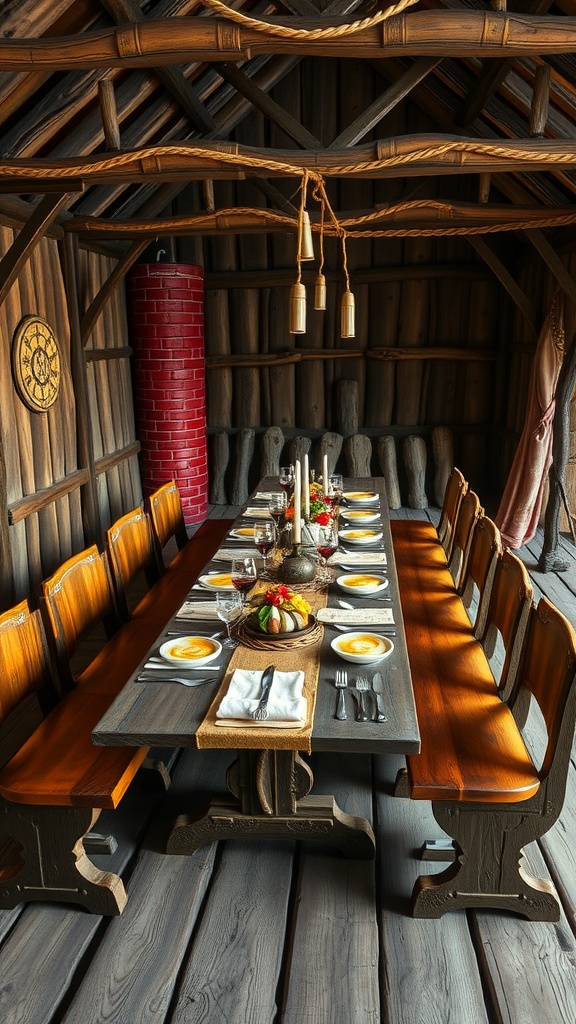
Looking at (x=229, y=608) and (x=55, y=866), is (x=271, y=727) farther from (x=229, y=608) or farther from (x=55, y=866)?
(x=55, y=866)

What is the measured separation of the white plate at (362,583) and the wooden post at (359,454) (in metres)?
4.59

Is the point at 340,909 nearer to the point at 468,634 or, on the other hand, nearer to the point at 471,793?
the point at 471,793

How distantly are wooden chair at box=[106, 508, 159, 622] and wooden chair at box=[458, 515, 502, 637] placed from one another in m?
1.70

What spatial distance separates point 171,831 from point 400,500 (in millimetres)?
5679

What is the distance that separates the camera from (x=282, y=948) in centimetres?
235

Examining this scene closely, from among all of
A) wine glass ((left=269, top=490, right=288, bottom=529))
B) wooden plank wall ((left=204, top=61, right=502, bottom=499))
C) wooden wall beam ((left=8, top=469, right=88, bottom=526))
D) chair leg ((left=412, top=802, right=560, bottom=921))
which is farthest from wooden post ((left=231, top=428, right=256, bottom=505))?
chair leg ((left=412, top=802, right=560, bottom=921))

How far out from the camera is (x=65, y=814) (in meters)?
2.40

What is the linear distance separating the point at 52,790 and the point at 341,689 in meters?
0.96

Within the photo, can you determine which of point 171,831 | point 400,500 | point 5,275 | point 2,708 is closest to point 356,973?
point 171,831

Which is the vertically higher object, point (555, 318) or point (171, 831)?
point (555, 318)

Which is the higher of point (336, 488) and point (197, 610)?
point (336, 488)

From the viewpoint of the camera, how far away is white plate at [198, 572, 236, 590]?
324cm

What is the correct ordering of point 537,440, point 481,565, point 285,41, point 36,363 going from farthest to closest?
point 537,440, point 36,363, point 481,565, point 285,41

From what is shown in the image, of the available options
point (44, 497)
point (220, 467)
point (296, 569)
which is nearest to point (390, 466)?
point (220, 467)
